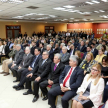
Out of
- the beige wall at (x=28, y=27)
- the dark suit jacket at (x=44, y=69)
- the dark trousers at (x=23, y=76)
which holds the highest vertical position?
the beige wall at (x=28, y=27)

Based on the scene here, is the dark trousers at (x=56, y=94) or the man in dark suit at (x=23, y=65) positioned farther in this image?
the man in dark suit at (x=23, y=65)

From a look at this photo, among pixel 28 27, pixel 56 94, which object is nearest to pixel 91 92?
pixel 56 94

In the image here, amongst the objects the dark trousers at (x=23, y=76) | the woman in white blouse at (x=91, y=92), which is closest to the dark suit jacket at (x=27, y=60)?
the dark trousers at (x=23, y=76)

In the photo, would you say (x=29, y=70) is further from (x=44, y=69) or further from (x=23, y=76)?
(x=44, y=69)

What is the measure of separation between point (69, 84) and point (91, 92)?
2.06 feet

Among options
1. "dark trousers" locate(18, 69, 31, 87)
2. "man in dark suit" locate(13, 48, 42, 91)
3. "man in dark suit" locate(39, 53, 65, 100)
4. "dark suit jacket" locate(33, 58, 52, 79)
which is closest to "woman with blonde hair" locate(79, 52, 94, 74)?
"man in dark suit" locate(39, 53, 65, 100)

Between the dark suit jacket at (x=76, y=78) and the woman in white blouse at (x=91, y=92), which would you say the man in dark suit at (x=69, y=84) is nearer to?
the dark suit jacket at (x=76, y=78)

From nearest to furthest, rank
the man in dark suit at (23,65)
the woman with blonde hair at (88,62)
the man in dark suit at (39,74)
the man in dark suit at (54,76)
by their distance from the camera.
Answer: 1. the man in dark suit at (54,76)
2. the man in dark suit at (39,74)
3. the woman with blonde hair at (88,62)
4. the man in dark suit at (23,65)

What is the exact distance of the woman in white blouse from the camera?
2.53m

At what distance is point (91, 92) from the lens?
262 centimetres

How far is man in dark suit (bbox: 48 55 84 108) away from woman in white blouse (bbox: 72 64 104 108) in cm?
18

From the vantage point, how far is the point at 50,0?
6.15 m

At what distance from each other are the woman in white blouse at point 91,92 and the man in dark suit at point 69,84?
176 millimetres

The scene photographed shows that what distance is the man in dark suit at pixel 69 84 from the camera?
2979 millimetres
